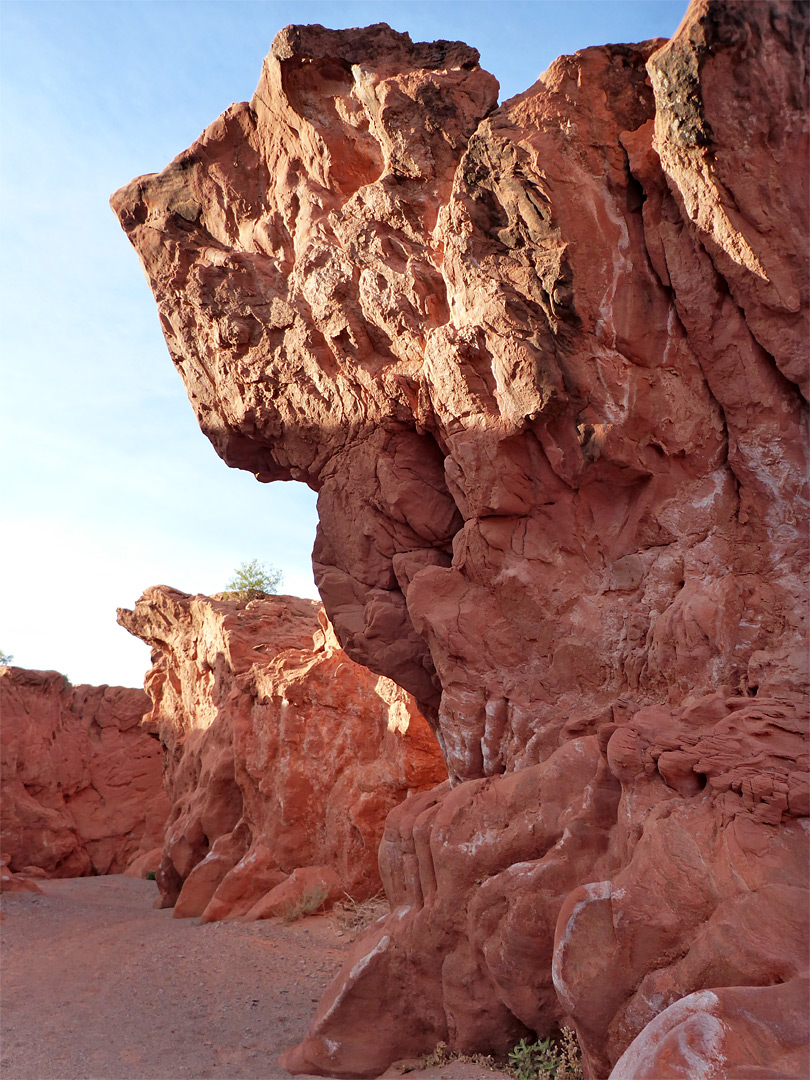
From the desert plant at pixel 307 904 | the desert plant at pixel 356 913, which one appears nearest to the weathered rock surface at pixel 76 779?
the desert plant at pixel 307 904

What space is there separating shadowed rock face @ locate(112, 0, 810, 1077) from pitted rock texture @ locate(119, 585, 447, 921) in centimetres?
389

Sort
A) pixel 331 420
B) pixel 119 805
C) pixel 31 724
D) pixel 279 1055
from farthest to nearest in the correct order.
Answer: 1. pixel 119 805
2. pixel 31 724
3. pixel 331 420
4. pixel 279 1055

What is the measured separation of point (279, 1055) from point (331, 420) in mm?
5713

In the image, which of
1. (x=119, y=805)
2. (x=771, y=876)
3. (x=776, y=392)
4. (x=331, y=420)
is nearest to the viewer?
(x=771, y=876)

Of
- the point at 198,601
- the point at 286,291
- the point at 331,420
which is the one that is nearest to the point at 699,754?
the point at 331,420

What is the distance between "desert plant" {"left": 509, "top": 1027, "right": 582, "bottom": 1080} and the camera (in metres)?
4.65

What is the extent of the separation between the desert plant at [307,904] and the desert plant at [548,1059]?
20.0ft

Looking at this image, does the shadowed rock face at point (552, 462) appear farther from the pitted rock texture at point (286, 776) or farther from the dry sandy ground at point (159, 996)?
the pitted rock texture at point (286, 776)

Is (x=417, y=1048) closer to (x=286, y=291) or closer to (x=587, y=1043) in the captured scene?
(x=587, y=1043)

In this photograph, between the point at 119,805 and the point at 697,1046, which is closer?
the point at 697,1046

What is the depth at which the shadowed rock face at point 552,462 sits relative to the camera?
423cm

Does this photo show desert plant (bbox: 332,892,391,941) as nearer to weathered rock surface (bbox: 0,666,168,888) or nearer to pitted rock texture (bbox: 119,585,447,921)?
pitted rock texture (bbox: 119,585,447,921)

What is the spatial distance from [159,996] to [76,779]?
14472mm

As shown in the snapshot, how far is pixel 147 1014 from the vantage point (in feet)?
25.3
